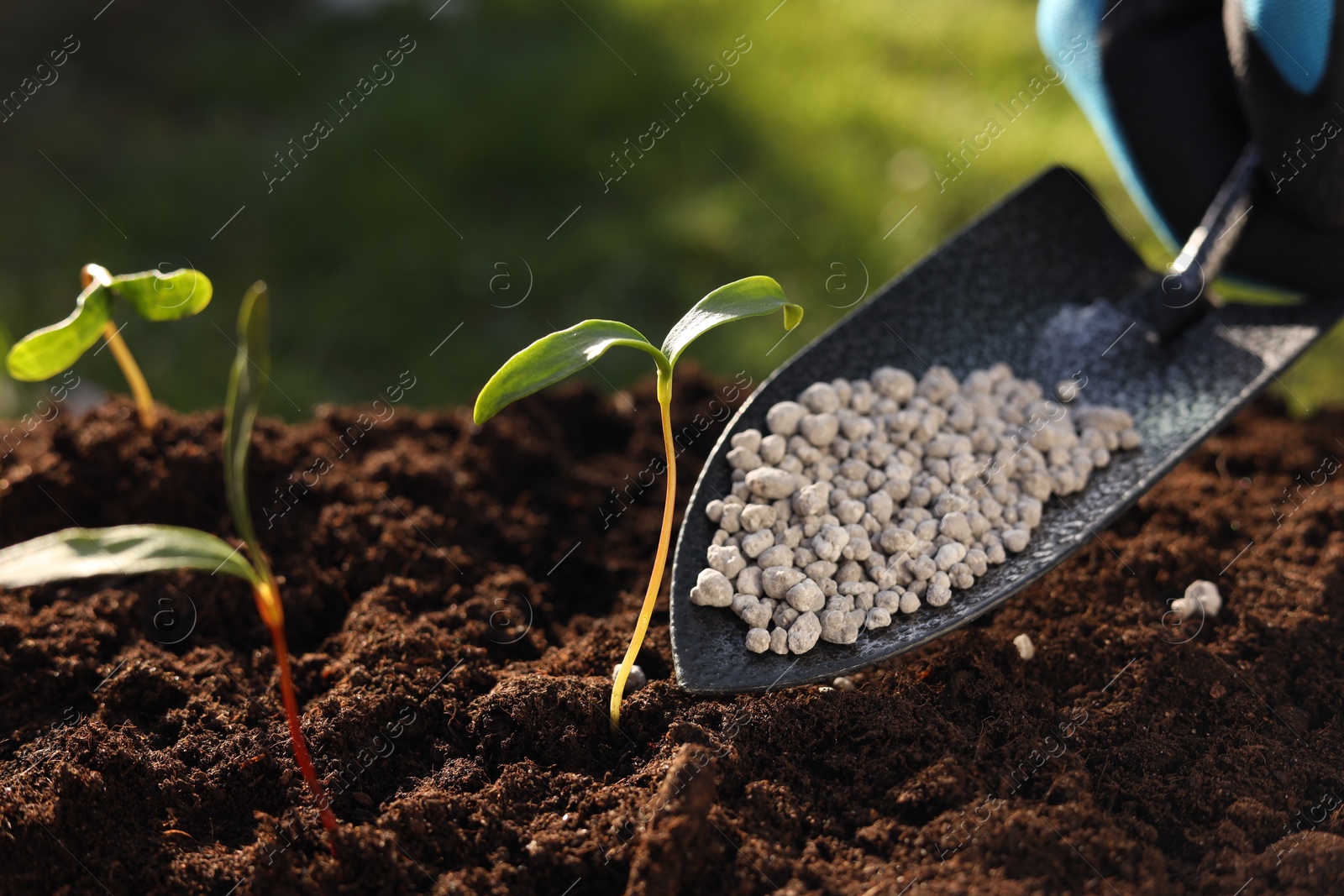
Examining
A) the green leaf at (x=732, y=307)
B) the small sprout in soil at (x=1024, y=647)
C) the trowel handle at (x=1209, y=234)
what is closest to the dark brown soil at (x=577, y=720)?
the small sprout in soil at (x=1024, y=647)

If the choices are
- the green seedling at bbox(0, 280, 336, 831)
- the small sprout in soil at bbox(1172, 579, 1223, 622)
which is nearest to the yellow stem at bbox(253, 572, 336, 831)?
the green seedling at bbox(0, 280, 336, 831)

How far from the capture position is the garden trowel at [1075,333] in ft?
4.04

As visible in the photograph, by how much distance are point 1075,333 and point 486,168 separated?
1566mm

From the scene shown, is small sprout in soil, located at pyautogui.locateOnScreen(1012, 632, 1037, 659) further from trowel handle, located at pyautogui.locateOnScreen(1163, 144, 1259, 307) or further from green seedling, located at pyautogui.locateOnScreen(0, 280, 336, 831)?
green seedling, located at pyautogui.locateOnScreen(0, 280, 336, 831)

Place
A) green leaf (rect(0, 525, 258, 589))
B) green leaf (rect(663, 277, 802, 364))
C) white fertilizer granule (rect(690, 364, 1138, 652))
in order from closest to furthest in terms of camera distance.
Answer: green leaf (rect(0, 525, 258, 589)) → green leaf (rect(663, 277, 802, 364)) → white fertilizer granule (rect(690, 364, 1138, 652))

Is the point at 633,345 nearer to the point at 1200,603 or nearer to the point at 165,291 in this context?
the point at 165,291

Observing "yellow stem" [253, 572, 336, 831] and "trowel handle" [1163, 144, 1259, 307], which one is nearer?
"yellow stem" [253, 572, 336, 831]

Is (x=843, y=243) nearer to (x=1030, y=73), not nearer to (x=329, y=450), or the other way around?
(x=1030, y=73)

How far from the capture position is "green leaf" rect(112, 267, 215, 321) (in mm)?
973

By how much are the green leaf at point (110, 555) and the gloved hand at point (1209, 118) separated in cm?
145

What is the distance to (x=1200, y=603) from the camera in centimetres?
122

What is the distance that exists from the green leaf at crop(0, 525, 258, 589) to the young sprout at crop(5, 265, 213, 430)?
0.30 metres

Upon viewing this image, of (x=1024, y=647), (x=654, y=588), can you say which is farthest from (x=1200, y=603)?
(x=654, y=588)

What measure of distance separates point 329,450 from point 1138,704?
3.77 ft
